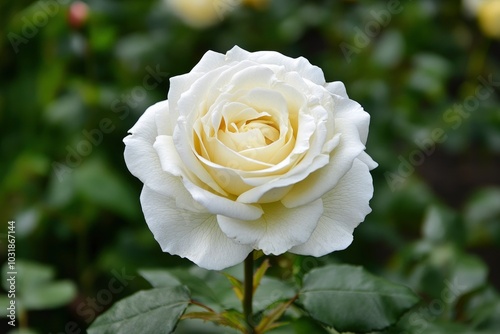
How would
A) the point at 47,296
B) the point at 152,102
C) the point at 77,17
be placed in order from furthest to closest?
the point at 152,102, the point at 77,17, the point at 47,296

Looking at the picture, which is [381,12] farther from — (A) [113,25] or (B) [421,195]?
(A) [113,25]

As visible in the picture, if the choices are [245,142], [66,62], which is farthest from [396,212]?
[245,142]

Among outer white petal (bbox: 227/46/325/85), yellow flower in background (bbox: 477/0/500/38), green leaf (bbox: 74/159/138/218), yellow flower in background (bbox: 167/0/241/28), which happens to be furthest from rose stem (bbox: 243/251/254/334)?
yellow flower in background (bbox: 477/0/500/38)

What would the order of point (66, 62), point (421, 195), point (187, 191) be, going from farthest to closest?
point (66, 62)
point (421, 195)
point (187, 191)

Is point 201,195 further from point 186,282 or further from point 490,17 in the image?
point 490,17

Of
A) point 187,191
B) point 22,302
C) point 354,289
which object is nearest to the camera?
point 187,191

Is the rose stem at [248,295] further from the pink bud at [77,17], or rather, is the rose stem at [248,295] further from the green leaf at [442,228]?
the pink bud at [77,17]

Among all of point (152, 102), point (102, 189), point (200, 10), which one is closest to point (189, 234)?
point (102, 189)

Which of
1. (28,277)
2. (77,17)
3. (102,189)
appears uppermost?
(77,17)
